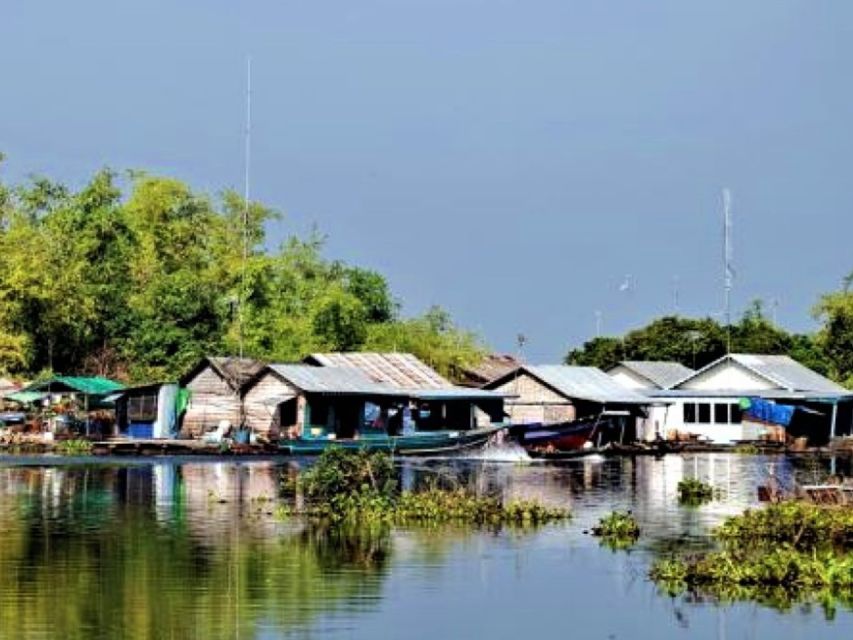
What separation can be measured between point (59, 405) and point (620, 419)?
61.1 ft

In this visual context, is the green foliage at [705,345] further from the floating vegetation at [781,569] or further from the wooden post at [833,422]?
the floating vegetation at [781,569]

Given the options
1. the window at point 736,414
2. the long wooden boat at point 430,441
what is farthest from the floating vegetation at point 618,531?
the window at point 736,414

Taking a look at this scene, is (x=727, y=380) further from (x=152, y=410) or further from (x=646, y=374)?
(x=152, y=410)

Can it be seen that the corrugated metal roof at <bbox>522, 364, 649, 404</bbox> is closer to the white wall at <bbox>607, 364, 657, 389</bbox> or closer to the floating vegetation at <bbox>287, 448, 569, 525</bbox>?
the white wall at <bbox>607, 364, 657, 389</bbox>

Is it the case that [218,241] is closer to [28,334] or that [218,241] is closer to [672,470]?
[28,334]

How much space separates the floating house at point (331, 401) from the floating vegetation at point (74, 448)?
4.98 metres

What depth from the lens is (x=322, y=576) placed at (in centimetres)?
2128

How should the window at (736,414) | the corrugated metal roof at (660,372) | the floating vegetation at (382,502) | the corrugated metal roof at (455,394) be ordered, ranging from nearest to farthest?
the floating vegetation at (382,502) → the corrugated metal roof at (455,394) → the window at (736,414) → the corrugated metal roof at (660,372)

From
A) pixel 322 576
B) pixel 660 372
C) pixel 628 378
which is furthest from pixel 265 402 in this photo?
pixel 322 576

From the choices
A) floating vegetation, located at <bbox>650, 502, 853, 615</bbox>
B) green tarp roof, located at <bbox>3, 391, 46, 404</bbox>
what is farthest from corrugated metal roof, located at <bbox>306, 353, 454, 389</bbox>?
floating vegetation, located at <bbox>650, 502, 853, 615</bbox>

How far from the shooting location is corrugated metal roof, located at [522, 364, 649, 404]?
5725cm

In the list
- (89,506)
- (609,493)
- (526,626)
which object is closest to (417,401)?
(609,493)

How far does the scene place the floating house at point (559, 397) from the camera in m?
57.4

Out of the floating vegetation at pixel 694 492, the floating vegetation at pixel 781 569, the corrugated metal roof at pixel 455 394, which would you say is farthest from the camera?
the corrugated metal roof at pixel 455 394
